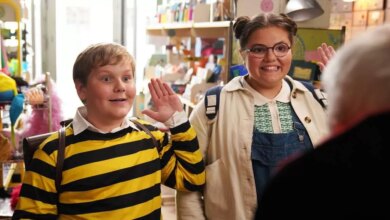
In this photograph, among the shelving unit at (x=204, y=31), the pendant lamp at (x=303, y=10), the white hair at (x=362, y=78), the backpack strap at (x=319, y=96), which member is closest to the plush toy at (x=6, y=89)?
the shelving unit at (x=204, y=31)

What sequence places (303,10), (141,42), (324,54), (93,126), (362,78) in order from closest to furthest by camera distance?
(362,78)
(93,126)
(324,54)
(303,10)
(141,42)

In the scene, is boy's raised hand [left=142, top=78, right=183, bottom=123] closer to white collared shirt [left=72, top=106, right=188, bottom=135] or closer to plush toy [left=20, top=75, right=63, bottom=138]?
white collared shirt [left=72, top=106, right=188, bottom=135]

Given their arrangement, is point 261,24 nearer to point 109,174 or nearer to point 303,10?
point 109,174

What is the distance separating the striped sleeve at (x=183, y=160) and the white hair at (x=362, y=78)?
0.90 meters

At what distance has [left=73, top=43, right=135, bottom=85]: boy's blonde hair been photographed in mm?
1354

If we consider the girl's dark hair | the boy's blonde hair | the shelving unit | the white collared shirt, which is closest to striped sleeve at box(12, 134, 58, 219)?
the white collared shirt

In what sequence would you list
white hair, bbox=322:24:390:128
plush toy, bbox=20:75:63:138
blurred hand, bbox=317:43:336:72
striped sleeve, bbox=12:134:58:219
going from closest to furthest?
white hair, bbox=322:24:390:128 → striped sleeve, bbox=12:134:58:219 → blurred hand, bbox=317:43:336:72 → plush toy, bbox=20:75:63:138

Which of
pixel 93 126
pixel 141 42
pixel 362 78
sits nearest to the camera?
A: pixel 362 78

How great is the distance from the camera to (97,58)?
1.35 m

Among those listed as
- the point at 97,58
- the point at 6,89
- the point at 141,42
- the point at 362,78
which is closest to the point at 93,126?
the point at 97,58

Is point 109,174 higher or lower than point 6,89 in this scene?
lower

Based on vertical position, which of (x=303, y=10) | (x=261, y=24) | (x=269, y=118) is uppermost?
(x=303, y=10)

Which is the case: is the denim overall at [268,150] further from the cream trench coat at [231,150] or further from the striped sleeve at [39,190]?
the striped sleeve at [39,190]

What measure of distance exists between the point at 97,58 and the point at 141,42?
15.8ft
